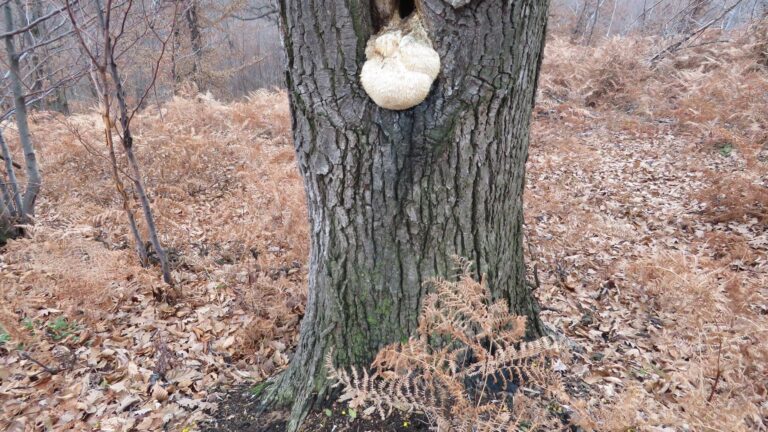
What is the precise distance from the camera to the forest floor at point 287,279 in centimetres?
217

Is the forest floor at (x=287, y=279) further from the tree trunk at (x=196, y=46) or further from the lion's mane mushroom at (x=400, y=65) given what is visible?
the tree trunk at (x=196, y=46)

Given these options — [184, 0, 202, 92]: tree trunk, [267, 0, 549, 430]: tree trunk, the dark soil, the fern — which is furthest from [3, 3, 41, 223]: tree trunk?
[184, 0, 202, 92]: tree trunk

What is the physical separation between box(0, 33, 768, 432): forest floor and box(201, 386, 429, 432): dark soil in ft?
0.07

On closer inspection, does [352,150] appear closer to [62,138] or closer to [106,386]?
[106,386]

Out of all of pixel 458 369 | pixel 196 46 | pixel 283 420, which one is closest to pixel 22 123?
pixel 283 420

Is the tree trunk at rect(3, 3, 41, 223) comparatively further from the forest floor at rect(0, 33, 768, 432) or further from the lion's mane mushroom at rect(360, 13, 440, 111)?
the lion's mane mushroom at rect(360, 13, 440, 111)

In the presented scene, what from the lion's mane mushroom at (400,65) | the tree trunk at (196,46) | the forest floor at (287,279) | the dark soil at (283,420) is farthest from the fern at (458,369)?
the tree trunk at (196,46)

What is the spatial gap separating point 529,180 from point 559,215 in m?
1.10

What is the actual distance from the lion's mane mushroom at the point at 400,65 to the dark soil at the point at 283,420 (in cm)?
137

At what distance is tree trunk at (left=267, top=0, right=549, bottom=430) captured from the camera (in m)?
1.40

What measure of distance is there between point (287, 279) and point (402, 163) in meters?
2.05

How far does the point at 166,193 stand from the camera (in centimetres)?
519

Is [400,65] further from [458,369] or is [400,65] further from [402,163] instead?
[458,369]

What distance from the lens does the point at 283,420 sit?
6.62 ft
